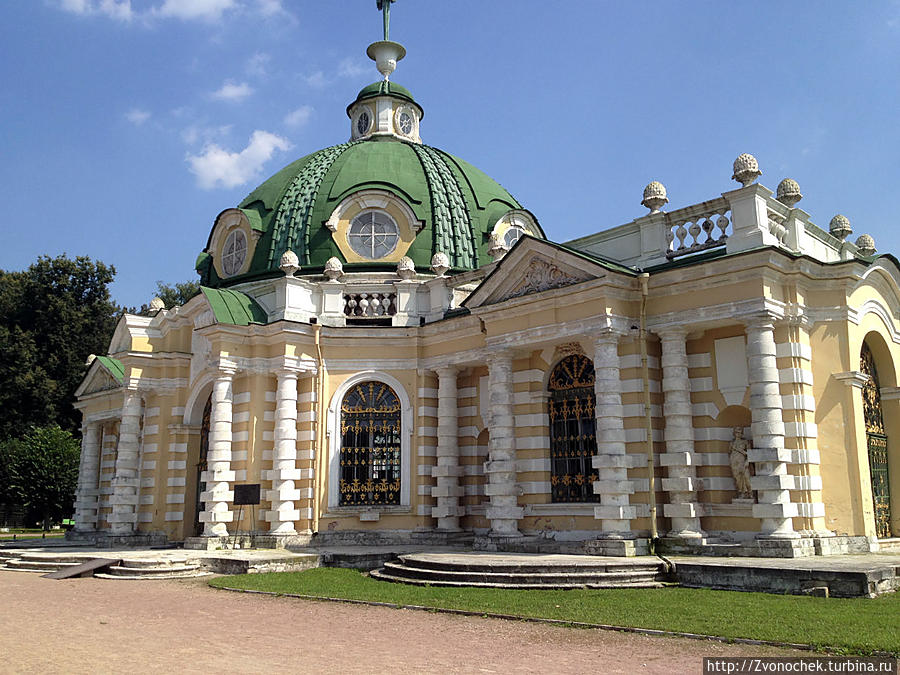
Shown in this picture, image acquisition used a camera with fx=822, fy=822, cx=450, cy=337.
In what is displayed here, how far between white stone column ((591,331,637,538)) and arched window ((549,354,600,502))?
1.34 metres

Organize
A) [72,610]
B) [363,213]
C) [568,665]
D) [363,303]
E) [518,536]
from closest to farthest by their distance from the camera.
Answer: [568,665], [72,610], [518,536], [363,303], [363,213]

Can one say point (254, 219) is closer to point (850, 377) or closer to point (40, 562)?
point (40, 562)

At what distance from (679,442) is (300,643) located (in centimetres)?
970

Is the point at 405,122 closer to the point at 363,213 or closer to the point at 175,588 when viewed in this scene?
the point at 363,213

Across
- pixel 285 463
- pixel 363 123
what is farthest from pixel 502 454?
pixel 363 123

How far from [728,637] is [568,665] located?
2152mm

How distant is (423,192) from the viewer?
2645cm

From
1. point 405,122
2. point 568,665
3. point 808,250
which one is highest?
point 405,122

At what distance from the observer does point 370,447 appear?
904 inches

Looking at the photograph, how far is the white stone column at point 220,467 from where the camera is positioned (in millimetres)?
21156

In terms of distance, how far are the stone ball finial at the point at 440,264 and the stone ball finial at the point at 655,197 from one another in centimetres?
667

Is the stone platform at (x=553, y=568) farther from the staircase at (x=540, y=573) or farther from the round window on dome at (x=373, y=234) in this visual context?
the round window on dome at (x=373, y=234)

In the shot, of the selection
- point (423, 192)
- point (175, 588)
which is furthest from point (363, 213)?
point (175, 588)

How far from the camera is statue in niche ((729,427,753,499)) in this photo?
16.6m
